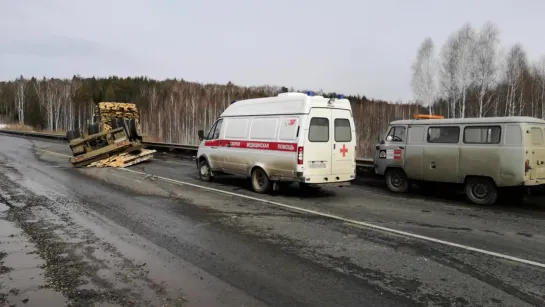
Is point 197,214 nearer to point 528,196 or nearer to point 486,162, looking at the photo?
point 486,162

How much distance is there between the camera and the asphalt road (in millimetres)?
4254

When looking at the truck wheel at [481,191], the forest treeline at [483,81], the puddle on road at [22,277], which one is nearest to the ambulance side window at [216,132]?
the puddle on road at [22,277]

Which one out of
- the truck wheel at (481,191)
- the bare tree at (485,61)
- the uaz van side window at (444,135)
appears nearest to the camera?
the truck wheel at (481,191)

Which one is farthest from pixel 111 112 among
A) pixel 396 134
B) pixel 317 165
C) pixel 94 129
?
pixel 396 134

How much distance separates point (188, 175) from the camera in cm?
1440

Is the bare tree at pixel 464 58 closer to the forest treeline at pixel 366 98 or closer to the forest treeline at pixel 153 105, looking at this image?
the forest treeline at pixel 366 98

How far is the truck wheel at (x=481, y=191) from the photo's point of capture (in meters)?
9.61

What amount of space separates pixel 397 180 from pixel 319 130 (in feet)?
10.3

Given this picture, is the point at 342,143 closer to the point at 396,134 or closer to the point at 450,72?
the point at 396,134

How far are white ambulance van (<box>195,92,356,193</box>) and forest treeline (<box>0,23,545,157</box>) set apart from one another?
848 mm

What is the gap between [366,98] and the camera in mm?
96625

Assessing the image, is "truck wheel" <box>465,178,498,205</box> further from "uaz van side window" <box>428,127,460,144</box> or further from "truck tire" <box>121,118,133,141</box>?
"truck tire" <box>121,118,133,141</box>

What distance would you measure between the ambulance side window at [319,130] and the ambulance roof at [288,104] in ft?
1.05

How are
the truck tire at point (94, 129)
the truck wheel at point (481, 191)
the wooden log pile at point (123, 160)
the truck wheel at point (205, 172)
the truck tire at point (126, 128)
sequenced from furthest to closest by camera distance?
the truck tire at point (126, 128) < the truck tire at point (94, 129) < the wooden log pile at point (123, 160) < the truck wheel at point (205, 172) < the truck wheel at point (481, 191)
